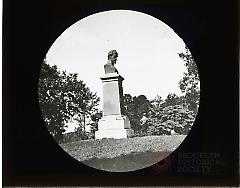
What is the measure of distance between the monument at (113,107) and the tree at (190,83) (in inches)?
7.1

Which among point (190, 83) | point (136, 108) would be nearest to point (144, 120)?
point (136, 108)

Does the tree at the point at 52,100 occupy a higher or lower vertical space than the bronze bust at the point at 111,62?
lower

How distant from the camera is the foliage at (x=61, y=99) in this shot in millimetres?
1183

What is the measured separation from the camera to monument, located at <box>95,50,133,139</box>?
3.84 feet

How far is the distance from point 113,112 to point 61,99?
0.16 metres

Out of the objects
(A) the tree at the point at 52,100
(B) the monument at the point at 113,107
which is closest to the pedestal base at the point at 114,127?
(B) the monument at the point at 113,107

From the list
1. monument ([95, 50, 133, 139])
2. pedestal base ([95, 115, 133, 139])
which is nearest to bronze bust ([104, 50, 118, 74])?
monument ([95, 50, 133, 139])

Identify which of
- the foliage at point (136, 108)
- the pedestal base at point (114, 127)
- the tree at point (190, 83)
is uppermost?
the tree at point (190, 83)

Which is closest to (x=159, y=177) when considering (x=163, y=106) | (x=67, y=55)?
(x=163, y=106)

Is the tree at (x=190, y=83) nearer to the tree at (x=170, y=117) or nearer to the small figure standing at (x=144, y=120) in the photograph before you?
the tree at (x=170, y=117)

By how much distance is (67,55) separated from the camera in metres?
1.19

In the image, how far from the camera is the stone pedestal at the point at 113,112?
1.17 metres
